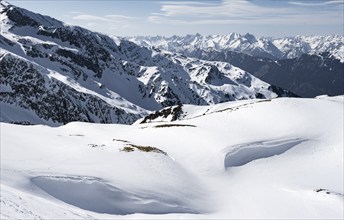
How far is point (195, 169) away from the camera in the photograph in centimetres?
3478

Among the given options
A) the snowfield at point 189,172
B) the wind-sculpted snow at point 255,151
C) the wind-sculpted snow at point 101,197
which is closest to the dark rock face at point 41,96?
the snowfield at point 189,172

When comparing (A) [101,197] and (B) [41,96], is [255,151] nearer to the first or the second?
(A) [101,197]

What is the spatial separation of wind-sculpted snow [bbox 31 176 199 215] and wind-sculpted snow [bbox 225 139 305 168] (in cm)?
1147

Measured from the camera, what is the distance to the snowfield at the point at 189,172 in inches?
950

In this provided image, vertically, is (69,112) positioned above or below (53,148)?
below

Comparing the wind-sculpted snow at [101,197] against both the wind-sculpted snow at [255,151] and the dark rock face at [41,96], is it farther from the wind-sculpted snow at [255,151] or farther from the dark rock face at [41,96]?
the dark rock face at [41,96]

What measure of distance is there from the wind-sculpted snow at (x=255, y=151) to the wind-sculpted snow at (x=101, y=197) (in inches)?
452

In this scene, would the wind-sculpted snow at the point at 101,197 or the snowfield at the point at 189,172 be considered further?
the snowfield at the point at 189,172

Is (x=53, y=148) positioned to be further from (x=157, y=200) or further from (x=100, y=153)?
(x=157, y=200)

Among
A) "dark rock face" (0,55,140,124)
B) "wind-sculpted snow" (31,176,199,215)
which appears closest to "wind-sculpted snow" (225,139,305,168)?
"wind-sculpted snow" (31,176,199,215)

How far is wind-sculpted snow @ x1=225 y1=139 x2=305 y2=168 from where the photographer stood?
36.7 m

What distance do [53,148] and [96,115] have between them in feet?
536

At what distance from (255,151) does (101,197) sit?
63.7 feet

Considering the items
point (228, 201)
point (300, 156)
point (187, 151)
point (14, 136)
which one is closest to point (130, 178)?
point (228, 201)
